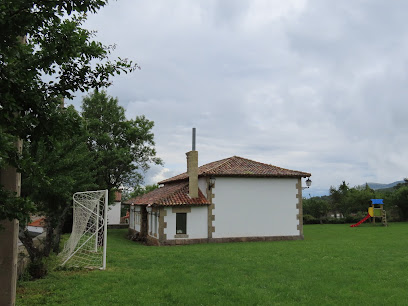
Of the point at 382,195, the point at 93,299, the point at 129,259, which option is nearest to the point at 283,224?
the point at 129,259

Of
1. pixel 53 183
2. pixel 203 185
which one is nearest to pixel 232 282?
pixel 53 183

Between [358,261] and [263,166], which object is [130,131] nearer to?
[263,166]

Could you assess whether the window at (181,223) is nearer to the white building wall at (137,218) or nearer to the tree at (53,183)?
the white building wall at (137,218)

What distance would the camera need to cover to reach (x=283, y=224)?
23016 mm

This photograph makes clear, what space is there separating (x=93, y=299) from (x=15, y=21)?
240 inches

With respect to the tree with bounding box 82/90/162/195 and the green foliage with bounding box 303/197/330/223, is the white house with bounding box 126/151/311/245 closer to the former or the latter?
the tree with bounding box 82/90/162/195

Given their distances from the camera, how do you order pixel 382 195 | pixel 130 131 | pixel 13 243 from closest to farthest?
pixel 13 243, pixel 130 131, pixel 382 195

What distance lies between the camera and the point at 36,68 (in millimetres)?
4746

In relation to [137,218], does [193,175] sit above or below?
above

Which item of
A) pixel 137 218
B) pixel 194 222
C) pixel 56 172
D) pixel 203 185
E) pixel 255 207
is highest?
pixel 203 185

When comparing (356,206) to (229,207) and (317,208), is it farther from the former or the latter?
(229,207)

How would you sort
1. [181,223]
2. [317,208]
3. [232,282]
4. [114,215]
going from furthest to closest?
[114,215] < [317,208] < [181,223] < [232,282]

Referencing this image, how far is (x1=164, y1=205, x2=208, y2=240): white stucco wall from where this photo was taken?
68.7 ft

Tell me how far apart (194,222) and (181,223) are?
2.60 feet
